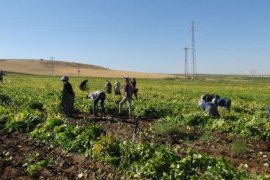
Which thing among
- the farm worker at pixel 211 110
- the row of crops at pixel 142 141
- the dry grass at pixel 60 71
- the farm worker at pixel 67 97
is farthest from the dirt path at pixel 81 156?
the dry grass at pixel 60 71

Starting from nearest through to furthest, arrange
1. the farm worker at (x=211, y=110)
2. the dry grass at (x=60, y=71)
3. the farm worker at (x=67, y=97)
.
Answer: the farm worker at (x=211, y=110)
the farm worker at (x=67, y=97)
the dry grass at (x=60, y=71)

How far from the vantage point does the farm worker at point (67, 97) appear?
15.8 metres

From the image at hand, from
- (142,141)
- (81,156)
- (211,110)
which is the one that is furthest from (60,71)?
(142,141)

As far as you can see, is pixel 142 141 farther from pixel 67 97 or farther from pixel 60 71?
pixel 60 71

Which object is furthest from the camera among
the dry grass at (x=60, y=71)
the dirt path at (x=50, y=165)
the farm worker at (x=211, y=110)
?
the dry grass at (x=60, y=71)

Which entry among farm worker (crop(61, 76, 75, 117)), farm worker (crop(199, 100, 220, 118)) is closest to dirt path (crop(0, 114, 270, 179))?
farm worker (crop(199, 100, 220, 118))

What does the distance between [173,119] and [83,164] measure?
5.94 m

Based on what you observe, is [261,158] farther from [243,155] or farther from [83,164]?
[83,164]

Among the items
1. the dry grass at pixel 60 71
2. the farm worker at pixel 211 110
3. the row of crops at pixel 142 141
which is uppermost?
the dry grass at pixel 60 71

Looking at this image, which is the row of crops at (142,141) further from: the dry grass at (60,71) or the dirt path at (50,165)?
the dry grass at (60,71)

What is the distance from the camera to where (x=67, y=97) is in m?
15.9

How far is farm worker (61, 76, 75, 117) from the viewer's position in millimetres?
15773

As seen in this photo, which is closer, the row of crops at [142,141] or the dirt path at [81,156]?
the row of crops at [142,141]

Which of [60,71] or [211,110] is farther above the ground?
[60,71]
